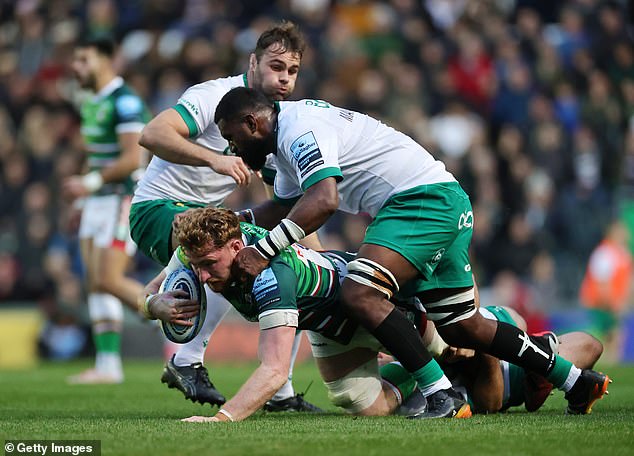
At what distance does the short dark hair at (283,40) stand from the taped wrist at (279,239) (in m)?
1.90

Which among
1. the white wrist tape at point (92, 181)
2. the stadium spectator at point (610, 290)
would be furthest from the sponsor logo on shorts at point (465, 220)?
the stadium spectator at point (610, 290)

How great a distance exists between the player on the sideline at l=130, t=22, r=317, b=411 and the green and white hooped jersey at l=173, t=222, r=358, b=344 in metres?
0.70

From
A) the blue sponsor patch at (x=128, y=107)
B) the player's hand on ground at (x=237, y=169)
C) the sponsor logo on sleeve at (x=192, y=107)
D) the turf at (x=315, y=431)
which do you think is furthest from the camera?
the blue sponsor patch at (x=128, y=107)

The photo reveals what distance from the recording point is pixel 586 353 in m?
7.13

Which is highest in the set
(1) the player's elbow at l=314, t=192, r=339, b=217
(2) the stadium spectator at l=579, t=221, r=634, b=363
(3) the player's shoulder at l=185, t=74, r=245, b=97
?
(3) the player's shoulder at l=185, t=74, r=245, b=97

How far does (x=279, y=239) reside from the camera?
19.9 feet

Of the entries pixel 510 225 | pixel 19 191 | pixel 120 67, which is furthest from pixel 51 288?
pixel 510 225

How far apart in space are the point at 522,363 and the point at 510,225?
9168 mm

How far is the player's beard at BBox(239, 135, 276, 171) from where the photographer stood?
6.48 m

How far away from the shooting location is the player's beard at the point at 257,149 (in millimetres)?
6477

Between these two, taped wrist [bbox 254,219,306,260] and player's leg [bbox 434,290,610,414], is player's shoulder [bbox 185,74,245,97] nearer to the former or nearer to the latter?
taped wrist [bbox 254,219,306,260]

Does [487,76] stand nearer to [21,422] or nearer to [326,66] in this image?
[326,66]

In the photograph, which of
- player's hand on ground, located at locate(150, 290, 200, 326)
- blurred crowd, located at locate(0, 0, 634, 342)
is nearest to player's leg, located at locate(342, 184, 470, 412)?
player's hand on ground, located at locate(150, 290, 200, 326)

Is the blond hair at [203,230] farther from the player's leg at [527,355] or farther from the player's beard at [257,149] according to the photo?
the player's leg at [527,355]
